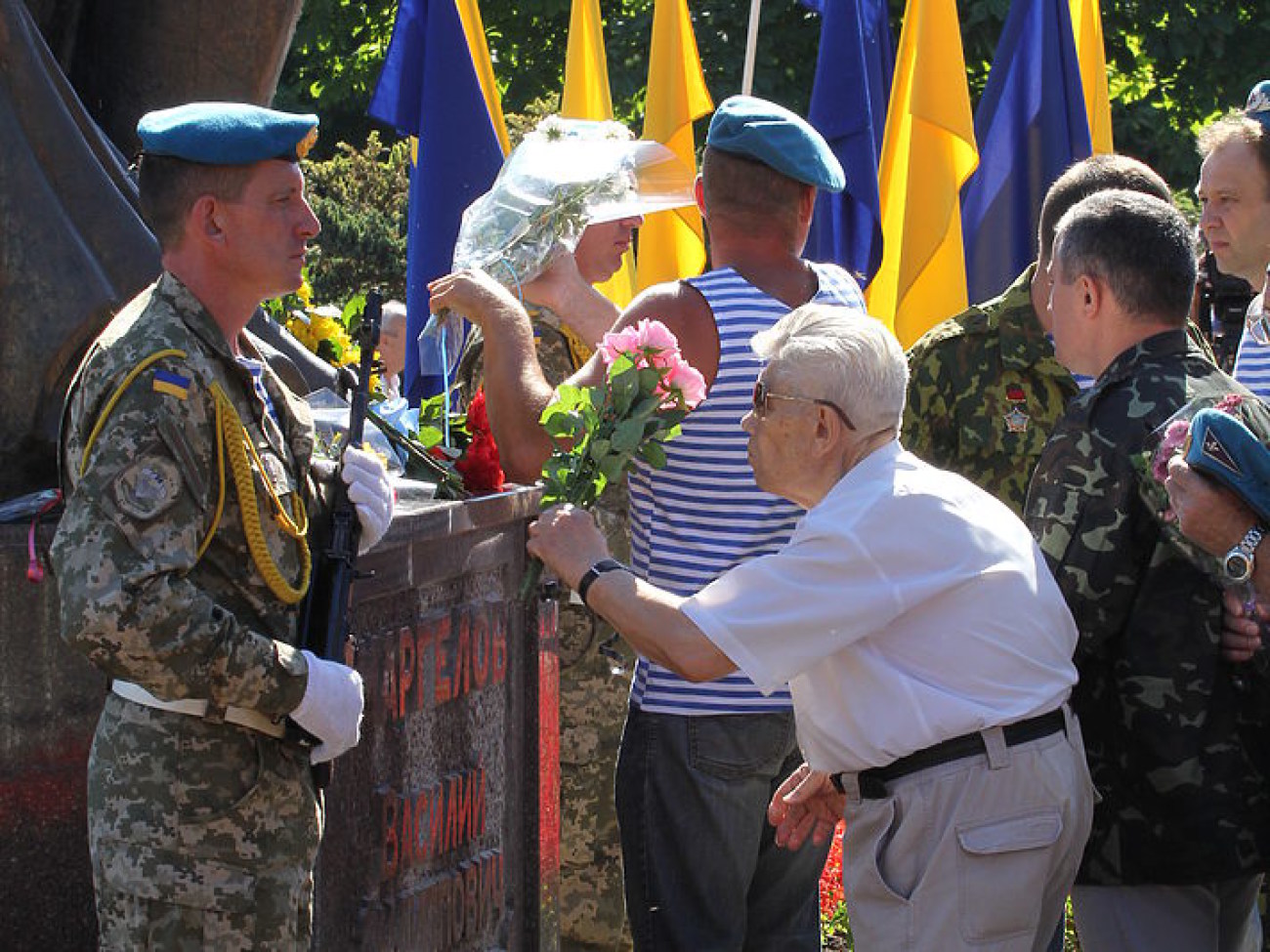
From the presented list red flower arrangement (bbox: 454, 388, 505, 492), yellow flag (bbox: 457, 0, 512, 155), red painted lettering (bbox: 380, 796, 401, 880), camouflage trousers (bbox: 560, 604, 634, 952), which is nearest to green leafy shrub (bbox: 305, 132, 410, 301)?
yellow flag (bbox: 457, 0, 512, 155)

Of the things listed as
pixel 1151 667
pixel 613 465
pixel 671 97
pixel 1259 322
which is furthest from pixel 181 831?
pixel 671 97

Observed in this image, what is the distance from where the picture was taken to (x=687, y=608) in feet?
10.2

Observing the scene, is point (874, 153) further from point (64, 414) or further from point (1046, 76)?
point (64, 414)

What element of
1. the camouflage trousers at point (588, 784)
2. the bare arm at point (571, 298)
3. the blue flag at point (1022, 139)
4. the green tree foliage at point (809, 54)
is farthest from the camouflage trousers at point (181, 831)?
the green tree foliage at point (809, 54)

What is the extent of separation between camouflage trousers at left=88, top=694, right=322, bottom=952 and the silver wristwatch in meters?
1.63

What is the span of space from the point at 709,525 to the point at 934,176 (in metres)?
5.13

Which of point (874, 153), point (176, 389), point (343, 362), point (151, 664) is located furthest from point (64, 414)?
point (874, 153)

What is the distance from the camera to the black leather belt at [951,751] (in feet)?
10.0

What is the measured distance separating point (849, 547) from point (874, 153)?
19.3ft

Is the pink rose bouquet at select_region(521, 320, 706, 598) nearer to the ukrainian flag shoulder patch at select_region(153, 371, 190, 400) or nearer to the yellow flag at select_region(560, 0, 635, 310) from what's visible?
the ukrainian flag shoulder patch at select_region(153, 371, 190, 400)

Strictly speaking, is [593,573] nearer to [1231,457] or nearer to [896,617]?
[896,617]

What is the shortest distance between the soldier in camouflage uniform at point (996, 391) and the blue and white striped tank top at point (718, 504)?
3.19ft

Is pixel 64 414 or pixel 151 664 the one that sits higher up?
pixel 64 414

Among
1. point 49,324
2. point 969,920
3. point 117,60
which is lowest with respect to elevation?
point 969,920
